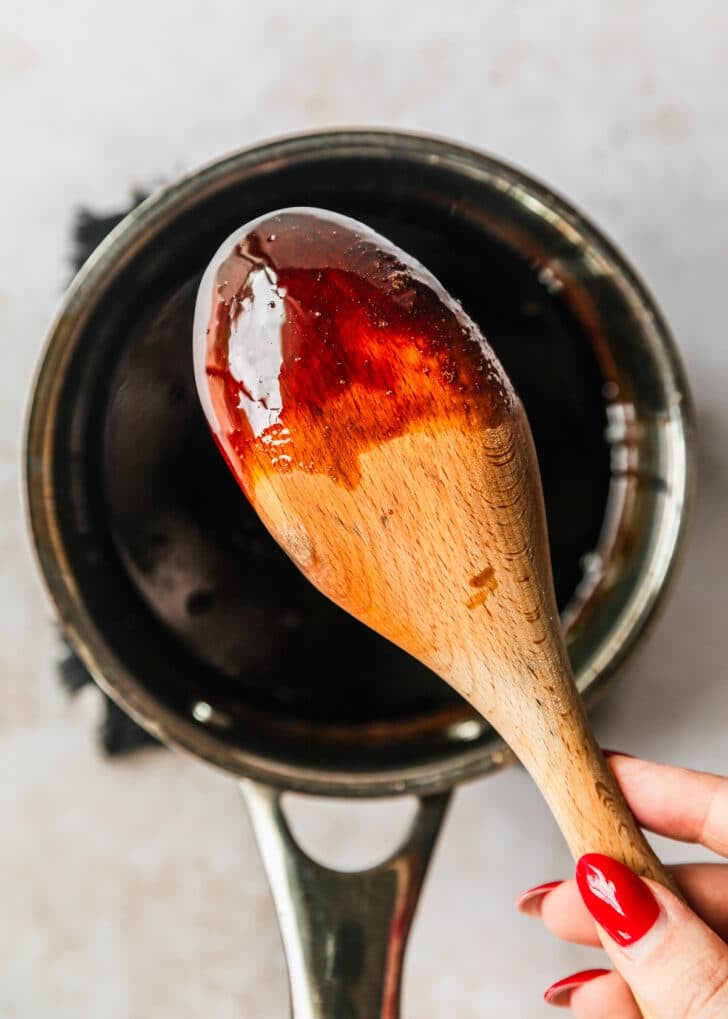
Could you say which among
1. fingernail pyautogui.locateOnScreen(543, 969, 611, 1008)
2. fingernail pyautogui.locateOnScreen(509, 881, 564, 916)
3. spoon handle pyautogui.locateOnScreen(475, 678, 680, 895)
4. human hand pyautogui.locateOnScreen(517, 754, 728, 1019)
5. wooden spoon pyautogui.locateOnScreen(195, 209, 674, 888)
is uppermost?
wooden spoon pyautogui.locateOnScreen(195, 209, 674, 888)

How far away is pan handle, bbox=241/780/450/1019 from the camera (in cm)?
40

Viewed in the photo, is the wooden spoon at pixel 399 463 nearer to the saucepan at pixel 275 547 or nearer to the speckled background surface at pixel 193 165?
the saucepan at pixel 275 547

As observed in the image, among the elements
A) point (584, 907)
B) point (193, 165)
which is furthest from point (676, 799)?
point (193, 165)

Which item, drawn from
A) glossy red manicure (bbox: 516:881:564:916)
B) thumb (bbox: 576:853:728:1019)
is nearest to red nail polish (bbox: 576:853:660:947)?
thumb (bbox: 576:853:728:1019)

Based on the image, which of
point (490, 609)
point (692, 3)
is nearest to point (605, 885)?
point (490, 609)

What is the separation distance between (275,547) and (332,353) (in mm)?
176

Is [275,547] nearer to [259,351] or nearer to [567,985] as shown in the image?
[259,351]

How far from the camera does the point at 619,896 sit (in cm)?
34

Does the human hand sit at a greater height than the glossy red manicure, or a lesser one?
greater

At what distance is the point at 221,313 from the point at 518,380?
20cm

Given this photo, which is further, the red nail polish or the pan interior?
the pan interior

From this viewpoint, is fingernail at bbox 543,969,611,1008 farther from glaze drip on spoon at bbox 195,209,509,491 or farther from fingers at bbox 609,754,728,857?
glaze drip on spoon at bbox 195,209,509,491

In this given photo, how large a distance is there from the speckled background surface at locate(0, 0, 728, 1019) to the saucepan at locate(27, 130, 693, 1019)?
0.09 m

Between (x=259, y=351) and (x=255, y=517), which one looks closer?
(x=259, y=351)
